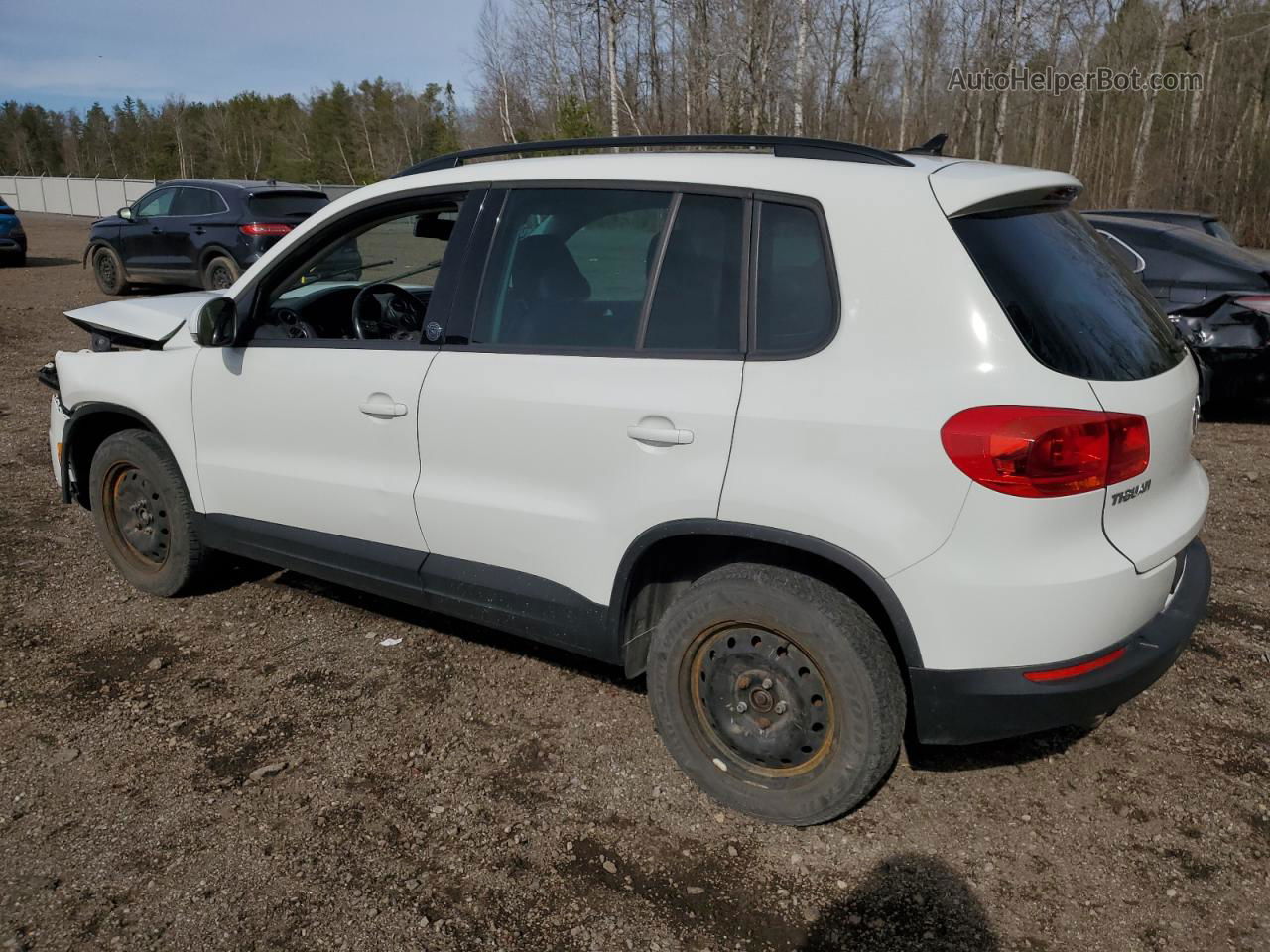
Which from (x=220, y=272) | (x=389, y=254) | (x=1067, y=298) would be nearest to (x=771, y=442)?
(x=1067, y=298)

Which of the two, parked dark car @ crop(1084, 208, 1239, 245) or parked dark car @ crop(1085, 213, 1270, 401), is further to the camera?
parked dark car @ crop(1084, 208, 1239, 245)

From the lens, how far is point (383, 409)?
362 cm

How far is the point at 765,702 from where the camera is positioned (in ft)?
9.91

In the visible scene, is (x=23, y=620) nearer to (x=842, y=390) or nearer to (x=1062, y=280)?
(x=842, y=390)

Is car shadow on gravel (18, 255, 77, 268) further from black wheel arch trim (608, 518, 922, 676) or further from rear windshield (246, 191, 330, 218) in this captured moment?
black wheel arch trim (608, 518, 922, 676)

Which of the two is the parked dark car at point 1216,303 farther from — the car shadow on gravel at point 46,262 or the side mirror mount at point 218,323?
the car shadow on gravel at point 46,262

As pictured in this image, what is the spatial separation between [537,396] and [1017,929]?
Answer: 200 centimetres

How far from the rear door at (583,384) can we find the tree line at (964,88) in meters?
26.5

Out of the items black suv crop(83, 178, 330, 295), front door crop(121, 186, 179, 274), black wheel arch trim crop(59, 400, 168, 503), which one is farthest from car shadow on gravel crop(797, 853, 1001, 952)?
front door crop(121, 186, 179, 274)

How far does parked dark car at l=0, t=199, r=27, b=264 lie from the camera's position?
2047 centimetres

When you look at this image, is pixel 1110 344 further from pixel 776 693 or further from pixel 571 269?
pixel 571 269

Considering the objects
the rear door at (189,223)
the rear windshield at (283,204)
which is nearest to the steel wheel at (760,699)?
the rear windshield at (283,204)

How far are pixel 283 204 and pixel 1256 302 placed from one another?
12273mm

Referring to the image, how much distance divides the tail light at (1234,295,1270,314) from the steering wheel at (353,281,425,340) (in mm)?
6179
